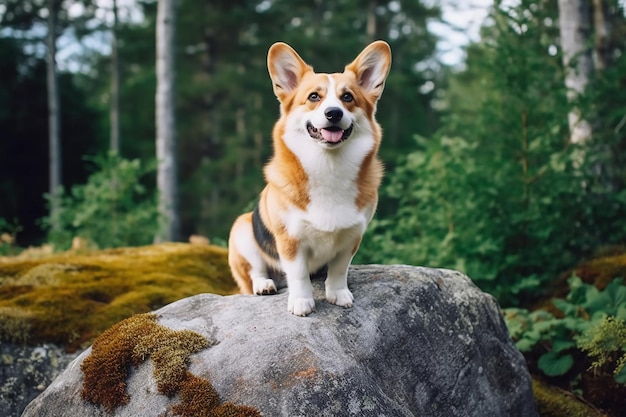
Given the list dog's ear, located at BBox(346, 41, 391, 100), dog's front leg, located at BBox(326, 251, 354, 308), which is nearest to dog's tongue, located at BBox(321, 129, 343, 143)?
dog's ear, located at BBox(346, 41, 391, 100)

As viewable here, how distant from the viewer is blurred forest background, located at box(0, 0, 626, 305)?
5.77 meters

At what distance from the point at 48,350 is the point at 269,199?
2037mm

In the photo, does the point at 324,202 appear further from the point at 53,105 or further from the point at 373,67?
the point at 53,105

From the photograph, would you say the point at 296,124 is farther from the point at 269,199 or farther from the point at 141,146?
the point at 141,146

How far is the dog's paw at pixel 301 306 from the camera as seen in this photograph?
3215 mm

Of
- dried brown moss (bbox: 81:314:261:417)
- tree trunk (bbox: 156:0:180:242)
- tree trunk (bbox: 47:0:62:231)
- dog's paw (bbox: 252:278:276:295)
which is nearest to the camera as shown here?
dried brown moss (bbox: 81:314:261:417)

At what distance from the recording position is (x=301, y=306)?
3219 mm

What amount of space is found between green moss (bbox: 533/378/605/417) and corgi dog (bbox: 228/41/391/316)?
204 centimetres

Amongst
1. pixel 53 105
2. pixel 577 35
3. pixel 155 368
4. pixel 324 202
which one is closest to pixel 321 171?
pixel 324 202

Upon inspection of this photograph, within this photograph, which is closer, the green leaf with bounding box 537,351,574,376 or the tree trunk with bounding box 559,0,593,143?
the green leaf with bounding box 537,351,574,376

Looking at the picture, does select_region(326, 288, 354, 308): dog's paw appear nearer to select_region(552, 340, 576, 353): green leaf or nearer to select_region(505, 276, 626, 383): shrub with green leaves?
select_region(505, 276, 626, 383): shrub with green leaves

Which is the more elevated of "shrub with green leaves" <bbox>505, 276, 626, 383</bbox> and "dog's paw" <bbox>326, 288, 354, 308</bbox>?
"dog's paw" <bbox>326, 288, 354, 308</bbox>

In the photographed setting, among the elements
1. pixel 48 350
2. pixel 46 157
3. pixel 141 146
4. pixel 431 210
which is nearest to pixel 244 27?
pixel 141 146

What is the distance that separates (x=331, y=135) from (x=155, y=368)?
1.63 m
